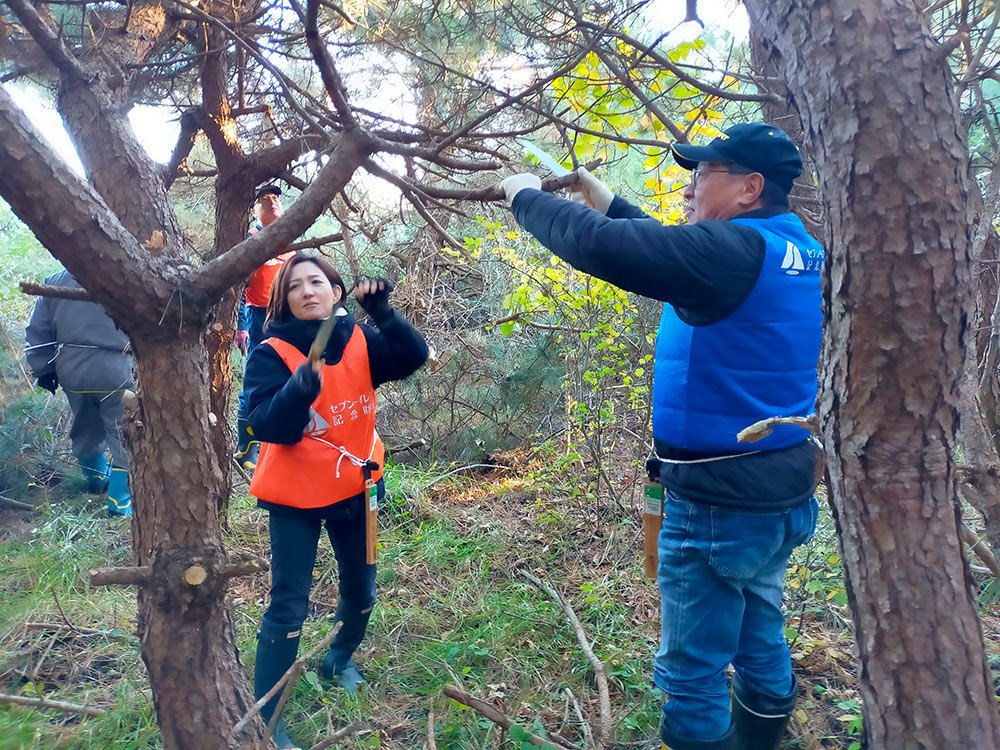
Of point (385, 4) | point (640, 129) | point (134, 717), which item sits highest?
point (385, 4)

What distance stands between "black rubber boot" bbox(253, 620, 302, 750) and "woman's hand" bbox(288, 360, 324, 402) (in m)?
0.75

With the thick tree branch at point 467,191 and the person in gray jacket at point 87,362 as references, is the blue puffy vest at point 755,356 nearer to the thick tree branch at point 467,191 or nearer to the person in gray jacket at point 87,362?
the thick tree branch at point 467,191

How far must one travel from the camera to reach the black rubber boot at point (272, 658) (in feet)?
6.75

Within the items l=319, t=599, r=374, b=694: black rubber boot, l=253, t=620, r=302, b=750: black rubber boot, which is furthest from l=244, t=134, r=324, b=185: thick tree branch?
l=253, t=620, r=302, b=750: black rubber boot

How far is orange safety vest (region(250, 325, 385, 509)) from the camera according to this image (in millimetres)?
2105

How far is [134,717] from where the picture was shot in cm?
225

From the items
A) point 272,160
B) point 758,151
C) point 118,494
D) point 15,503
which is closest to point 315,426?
A: point 758,151

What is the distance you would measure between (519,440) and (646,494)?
3.45m

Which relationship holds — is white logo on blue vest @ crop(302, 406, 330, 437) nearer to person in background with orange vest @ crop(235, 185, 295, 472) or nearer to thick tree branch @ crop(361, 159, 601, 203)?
person in background with orange vest @ crop(235, 185, 295, 472)

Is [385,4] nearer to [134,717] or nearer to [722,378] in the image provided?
[722,378]

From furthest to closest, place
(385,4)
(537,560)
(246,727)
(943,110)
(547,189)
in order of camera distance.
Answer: (537,560), (385,4), (547,189), (246,727), (943,110)

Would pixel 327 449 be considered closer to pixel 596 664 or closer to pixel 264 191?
pixel 596 664

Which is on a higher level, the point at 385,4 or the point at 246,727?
the point at 385,4

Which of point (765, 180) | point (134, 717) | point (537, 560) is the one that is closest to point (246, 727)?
point (134, 717)
